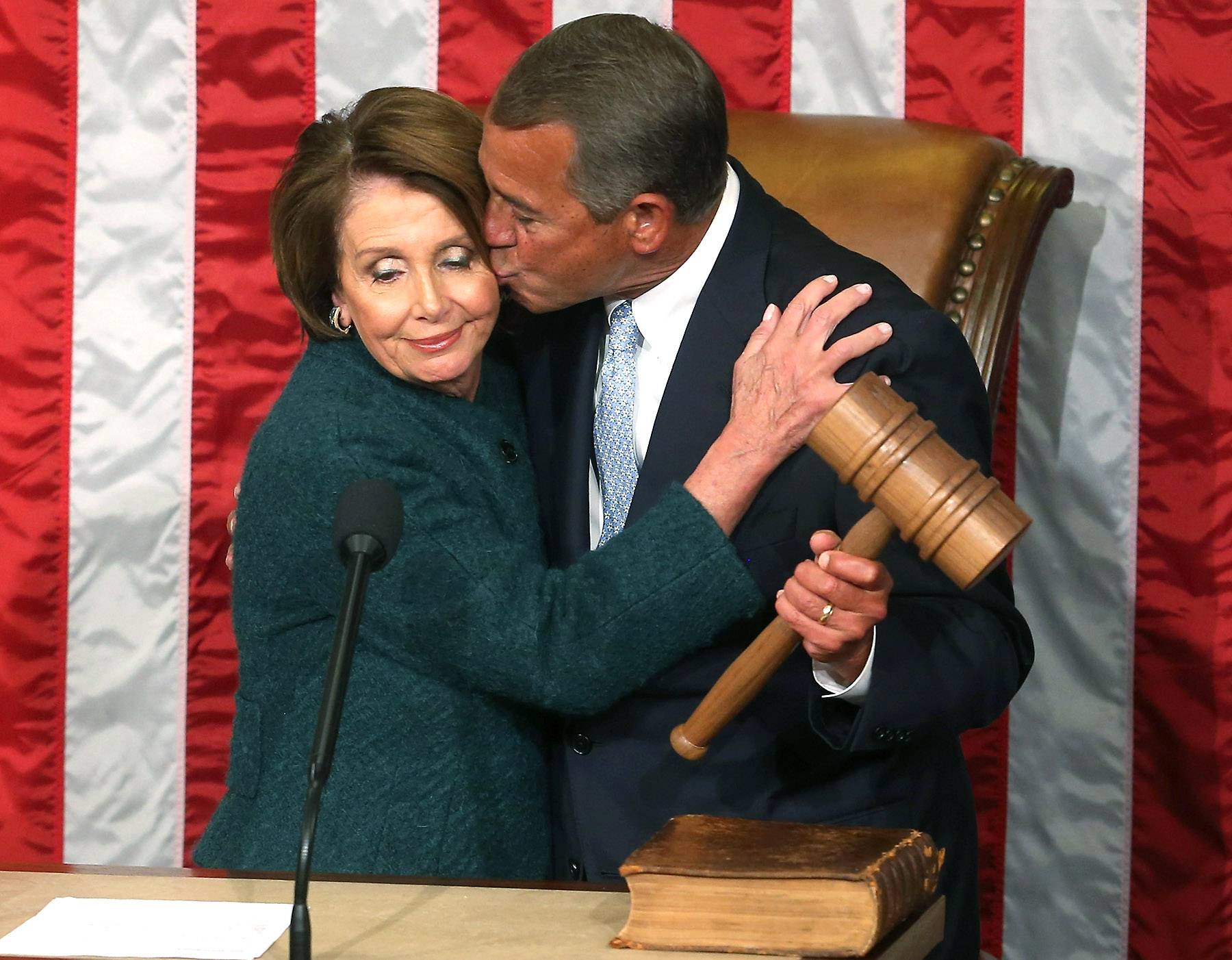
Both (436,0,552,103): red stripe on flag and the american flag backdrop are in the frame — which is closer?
the american flag backdrop

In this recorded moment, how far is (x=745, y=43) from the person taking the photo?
2.78 m

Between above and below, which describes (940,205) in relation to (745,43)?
below

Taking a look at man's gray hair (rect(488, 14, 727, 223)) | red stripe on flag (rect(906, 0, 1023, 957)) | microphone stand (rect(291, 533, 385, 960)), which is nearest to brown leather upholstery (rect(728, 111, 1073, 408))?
red stripe on flag (rect(906, 0, 1023, 957))

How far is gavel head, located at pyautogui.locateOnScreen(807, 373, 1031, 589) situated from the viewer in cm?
145

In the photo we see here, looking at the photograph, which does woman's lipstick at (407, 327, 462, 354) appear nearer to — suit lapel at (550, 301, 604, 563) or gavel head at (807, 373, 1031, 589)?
suit lapel at (550, 301, 604, 563)

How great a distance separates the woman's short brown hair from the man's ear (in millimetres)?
196

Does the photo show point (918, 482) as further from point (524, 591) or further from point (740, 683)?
point (524, 591)

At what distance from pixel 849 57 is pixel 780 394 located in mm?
1165

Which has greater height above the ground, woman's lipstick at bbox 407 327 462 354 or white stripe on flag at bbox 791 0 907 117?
white stripe on flag at bbox 791 0 907 117

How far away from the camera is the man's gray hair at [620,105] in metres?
1.90

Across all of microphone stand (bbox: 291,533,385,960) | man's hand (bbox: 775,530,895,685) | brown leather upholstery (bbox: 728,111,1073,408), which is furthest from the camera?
brown leather upholstery (bbox: 728,111,1073,408)

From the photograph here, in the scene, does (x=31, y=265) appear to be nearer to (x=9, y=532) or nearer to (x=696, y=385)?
(x=9, y=532)

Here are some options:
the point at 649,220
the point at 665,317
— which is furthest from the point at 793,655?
the point at 649,220

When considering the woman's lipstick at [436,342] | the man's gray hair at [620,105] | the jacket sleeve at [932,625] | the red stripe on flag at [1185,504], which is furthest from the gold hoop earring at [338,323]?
the red stripe on flag at [1185,504]
